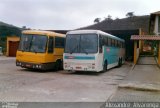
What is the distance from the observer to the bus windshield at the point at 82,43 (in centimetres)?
1845

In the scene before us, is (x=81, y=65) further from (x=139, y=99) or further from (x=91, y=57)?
(x=139, y=99)

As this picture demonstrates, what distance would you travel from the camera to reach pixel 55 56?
Answer: 2078 centimetres

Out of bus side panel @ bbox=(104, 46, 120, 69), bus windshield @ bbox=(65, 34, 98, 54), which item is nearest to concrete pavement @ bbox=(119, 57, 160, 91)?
bus side panel @ bbox=(104, 46, 120, 69)

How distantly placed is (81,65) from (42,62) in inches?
97.8

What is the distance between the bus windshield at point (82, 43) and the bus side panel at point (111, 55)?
7.42ft

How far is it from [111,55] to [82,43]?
200 inches

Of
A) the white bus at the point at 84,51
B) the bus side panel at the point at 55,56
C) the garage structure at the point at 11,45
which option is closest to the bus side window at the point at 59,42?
the bus side panel at the point at 55,56

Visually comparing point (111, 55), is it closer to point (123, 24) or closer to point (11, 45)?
point (11, 45)

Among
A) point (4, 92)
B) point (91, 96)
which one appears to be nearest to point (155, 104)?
point (91, 96)

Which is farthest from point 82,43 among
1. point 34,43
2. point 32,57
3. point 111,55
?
point 111,55

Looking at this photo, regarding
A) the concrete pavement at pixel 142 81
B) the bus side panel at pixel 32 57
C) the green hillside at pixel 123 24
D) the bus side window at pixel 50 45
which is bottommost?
the concrete pavement at pixel 142 81

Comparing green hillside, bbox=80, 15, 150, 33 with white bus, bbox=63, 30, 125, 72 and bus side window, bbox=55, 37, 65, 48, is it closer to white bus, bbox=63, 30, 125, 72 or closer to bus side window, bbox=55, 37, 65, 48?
bus side window, bbox=55, 37, 65, 48

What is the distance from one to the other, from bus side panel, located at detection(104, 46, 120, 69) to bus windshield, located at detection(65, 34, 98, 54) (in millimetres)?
2263

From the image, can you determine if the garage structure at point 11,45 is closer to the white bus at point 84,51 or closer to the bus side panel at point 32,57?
the bus side panel at point 32,57
